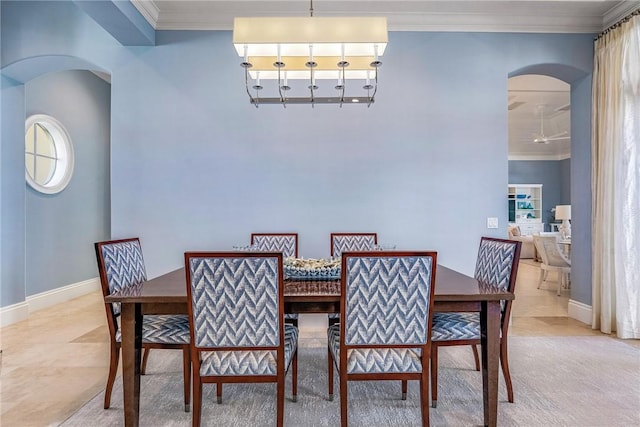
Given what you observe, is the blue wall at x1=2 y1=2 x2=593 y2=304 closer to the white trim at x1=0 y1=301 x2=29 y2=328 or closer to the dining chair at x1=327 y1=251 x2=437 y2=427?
the white trim at x1=0 y1=301 x2=29 y2=328

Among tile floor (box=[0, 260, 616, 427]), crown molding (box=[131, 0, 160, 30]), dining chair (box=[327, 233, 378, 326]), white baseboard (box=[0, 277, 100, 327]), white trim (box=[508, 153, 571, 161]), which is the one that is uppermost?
crown molding (box=[131, 0, 160, 30])

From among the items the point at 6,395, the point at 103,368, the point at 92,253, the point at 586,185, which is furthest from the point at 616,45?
the point at 92,253

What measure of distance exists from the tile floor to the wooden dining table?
0.62m

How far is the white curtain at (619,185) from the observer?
3182mm

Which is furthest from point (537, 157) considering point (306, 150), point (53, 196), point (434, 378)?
point (53, 196)

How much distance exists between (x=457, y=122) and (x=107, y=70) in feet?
11.4

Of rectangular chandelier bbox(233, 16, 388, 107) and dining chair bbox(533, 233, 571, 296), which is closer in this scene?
rectangular chandelier bbox(233, 16, 388, 107)

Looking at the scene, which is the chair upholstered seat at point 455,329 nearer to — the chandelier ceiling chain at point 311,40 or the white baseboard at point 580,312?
the chandelier ceiling chain at point 311,40

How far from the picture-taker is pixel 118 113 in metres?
3.52

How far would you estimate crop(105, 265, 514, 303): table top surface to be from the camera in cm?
169

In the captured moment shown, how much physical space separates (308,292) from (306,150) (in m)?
2.04

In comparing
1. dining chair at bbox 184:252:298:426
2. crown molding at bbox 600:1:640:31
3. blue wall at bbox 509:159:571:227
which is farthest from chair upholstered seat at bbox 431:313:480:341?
blue wall at bbox 509:159:571:227

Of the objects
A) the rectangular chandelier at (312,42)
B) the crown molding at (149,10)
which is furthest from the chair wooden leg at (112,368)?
the crown molding at (149,10)

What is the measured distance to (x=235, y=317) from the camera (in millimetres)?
1606
